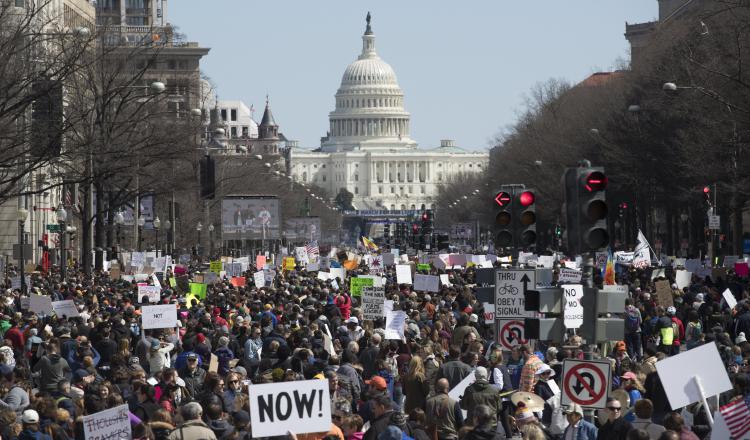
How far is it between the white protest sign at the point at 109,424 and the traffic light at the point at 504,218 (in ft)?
26.9

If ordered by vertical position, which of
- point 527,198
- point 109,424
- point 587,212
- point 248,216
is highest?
point 248,216

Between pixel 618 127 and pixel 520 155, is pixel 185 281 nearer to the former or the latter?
pixel 618 127

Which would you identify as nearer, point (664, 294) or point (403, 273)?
point (664, 294)

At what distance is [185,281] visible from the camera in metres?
40.8

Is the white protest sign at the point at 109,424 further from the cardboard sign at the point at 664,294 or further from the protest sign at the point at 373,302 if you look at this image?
the cardboard sign at the point at 664,294

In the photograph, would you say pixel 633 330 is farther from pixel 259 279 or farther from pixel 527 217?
pixel 259 279

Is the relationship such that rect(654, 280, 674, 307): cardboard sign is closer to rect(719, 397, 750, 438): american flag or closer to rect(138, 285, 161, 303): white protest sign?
rect(138, 285, 161, 303): white protest sign

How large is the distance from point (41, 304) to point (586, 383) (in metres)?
14.6

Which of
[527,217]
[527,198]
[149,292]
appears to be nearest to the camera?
[527,217]

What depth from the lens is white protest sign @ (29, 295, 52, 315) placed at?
28.6 metres

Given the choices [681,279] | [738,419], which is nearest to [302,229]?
[681,279]

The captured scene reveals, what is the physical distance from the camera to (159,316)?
79.9 feet

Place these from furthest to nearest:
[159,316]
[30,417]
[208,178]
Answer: [208,178] → [159,316] → [30,417]

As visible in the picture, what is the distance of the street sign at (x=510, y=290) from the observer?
73.6 feet
